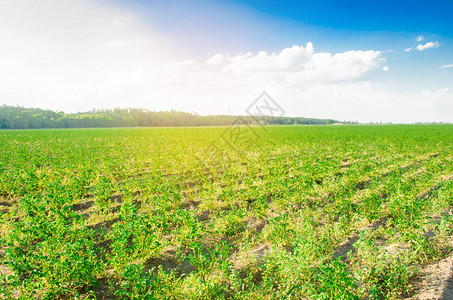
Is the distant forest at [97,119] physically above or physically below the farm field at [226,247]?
above

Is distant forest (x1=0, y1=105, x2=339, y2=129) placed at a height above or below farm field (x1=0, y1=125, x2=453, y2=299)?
above

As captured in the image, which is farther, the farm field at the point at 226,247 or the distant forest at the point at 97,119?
the distant forest at the point at 97,119

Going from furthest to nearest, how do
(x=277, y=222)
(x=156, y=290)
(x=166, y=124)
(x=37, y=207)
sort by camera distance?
(x=166, y=124) → (x=37, y=207) → (x=277, y=222) → (x=156, y=290)

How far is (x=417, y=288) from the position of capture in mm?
4004

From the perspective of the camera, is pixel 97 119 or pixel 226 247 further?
pixel 97 119

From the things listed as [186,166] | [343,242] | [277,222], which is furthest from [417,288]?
[186,166]

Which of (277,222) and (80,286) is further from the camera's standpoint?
(277,222)

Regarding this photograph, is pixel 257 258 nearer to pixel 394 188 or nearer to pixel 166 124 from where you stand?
pixel 394 188

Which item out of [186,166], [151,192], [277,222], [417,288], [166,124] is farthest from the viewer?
[166,124]

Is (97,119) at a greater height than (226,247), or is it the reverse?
(97,119)

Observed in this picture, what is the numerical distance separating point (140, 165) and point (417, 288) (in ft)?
44.6

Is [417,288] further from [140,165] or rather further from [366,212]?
[140,165]

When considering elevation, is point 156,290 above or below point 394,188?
below

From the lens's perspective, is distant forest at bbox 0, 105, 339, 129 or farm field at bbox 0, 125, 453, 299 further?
distant forest at bbox 0, 105, 339, 129
